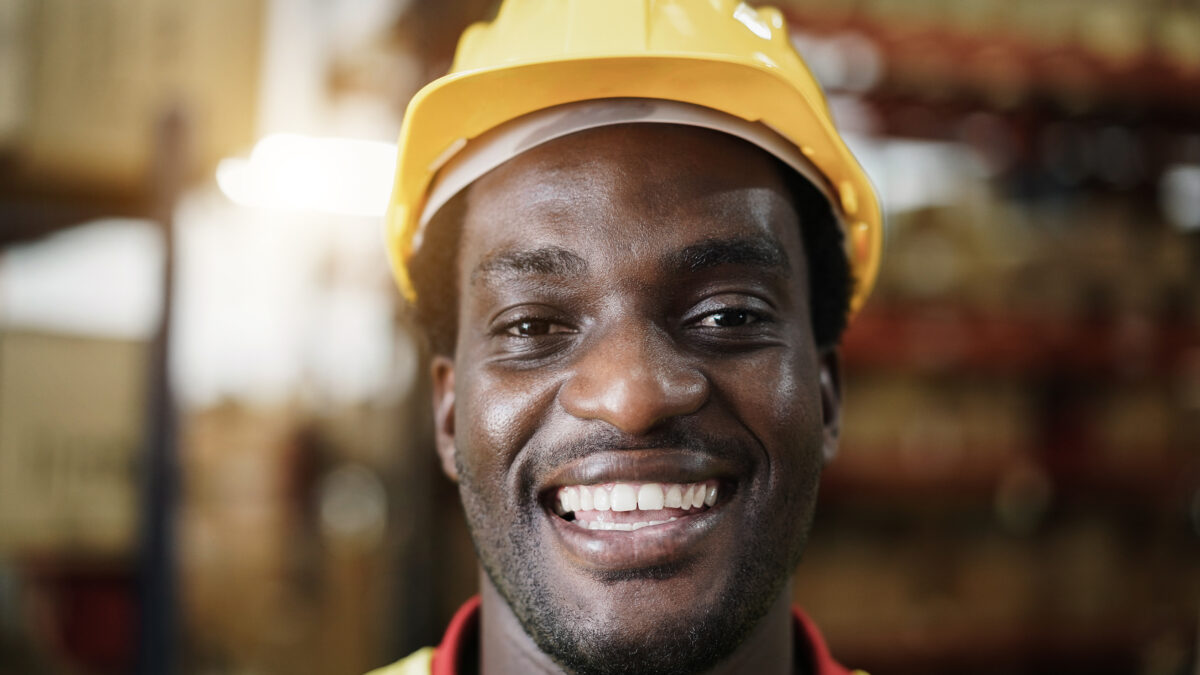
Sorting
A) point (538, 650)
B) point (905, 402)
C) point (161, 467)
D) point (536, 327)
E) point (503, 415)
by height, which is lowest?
point (905, 402)

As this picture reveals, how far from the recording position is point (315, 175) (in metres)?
4.55

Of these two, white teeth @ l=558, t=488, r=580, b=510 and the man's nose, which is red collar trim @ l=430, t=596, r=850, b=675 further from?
the man's nose

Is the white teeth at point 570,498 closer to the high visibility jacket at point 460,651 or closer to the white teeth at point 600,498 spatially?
the white teeth at point 600,498

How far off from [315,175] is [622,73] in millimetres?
3531

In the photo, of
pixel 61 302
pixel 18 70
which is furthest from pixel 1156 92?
pixel 61 302

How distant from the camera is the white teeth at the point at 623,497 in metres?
1.29

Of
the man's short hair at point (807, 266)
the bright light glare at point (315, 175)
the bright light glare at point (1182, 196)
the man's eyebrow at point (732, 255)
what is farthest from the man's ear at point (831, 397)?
the bright light glare at point (1182, 196)

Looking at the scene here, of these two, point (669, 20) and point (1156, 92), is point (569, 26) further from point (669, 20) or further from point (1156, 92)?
point (1156, 92)

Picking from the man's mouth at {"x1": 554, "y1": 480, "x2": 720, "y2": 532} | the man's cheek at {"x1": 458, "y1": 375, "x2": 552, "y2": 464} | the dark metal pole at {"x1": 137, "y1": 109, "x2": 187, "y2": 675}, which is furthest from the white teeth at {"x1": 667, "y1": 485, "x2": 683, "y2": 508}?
the dark metal pole at {"x1": 137, "y1": 109, "x2": 187, "y2": 675}

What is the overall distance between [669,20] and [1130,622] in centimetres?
378

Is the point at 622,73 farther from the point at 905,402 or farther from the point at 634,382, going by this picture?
the point at 905,402

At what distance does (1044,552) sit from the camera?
157 inches

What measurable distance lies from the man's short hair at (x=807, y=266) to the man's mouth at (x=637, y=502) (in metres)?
0.46

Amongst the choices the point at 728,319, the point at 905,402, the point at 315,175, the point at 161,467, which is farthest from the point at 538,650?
the point at 315,175
